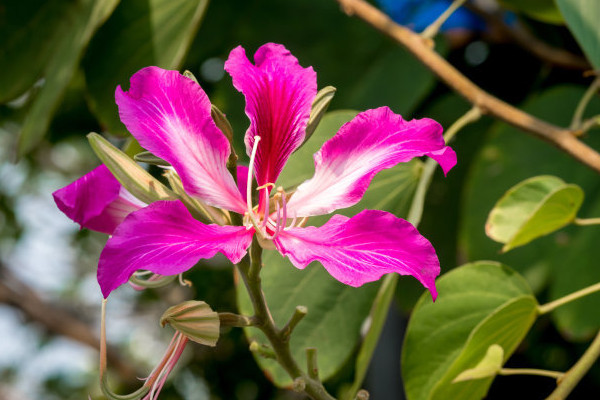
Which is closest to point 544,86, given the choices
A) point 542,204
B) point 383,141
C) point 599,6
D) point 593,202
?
point 593,202

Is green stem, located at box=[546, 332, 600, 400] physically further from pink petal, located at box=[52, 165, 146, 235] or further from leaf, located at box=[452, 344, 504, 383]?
pink petal, located at box=[52, 165, 146, 235]

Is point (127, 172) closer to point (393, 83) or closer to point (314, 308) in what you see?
point (314, 308)

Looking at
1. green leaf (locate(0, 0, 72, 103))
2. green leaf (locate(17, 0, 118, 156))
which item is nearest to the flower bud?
green leaf (locate(17, 0, 118, 156))

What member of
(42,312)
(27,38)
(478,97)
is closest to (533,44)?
(478,97)

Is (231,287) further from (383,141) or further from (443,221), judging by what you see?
(383,141)

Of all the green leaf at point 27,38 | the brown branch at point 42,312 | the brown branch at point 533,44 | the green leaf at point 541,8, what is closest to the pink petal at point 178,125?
the green leaf at point 27,38

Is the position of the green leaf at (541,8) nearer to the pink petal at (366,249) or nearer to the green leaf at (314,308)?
the green leaf at (314,308)
